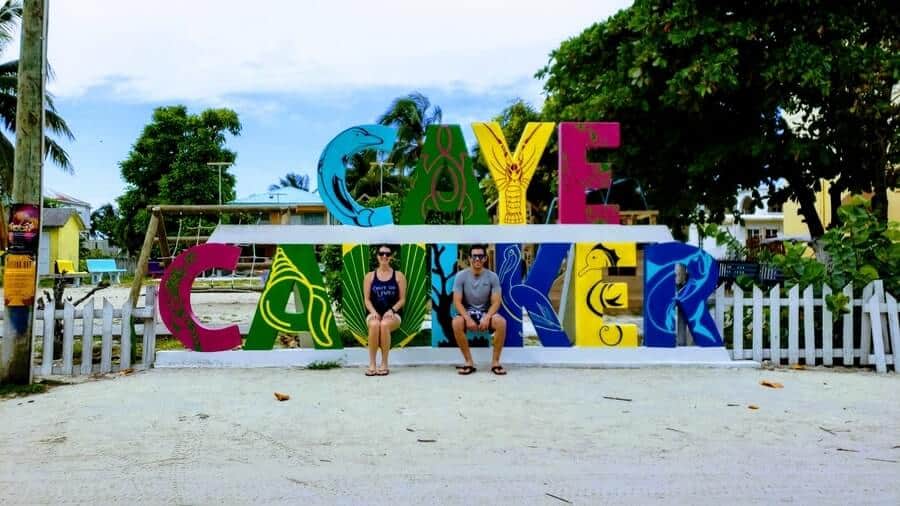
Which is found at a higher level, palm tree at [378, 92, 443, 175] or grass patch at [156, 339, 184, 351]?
palm tree at [378, 92, 443, 175]

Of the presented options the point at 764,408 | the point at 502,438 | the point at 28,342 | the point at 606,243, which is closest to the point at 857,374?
the point at 764,408

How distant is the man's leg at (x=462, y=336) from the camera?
7566mm

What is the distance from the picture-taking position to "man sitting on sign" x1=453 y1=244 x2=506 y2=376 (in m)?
7.58

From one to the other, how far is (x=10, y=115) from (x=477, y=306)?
73.5ft

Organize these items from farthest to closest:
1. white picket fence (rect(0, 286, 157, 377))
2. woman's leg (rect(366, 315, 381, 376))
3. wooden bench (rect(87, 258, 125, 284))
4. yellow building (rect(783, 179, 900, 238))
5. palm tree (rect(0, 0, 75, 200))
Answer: wooden bench (rect(87, 258, 125, 284)) → palm tree (rect(0, 0, 75, 200)) → yellow building (rect(783, 179, 900, 238)) → woman's leg (rect(366, 315, 381, 376)) → white picket fence (rect(0, 286, 157, 377))

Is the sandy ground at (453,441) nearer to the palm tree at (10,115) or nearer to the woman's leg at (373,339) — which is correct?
the woman's leg at (373,339)

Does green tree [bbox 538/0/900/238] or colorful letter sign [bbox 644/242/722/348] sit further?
green tree [bbox 538/0/900/238]

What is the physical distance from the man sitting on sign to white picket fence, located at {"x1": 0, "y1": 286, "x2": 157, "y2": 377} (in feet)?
11.4

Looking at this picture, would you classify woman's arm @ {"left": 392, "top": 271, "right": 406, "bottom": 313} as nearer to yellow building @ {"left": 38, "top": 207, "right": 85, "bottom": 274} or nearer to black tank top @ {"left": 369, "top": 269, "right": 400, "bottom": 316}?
black tank top @ {"left": 369, "top": 269, "right": 400, "bottom": 316}

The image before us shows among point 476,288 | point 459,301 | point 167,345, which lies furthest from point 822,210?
point 167,345

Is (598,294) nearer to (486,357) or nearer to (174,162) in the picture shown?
(486,357)

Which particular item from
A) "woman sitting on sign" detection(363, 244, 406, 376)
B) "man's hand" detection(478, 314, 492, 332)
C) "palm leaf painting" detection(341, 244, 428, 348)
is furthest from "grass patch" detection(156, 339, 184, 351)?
"man's hand" detection(478, 314, 492, 332)

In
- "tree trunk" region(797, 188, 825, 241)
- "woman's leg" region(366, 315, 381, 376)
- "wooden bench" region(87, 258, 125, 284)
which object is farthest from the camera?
"wooden bench" region(87, 258, 125, 284)

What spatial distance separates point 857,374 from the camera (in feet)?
24.9
